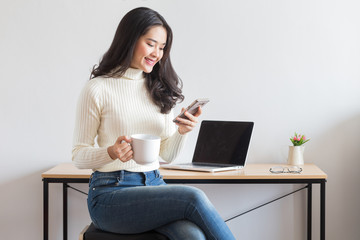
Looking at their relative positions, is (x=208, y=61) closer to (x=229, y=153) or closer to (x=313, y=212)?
(x=229, y=153)

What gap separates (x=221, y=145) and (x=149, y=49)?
32.5 inches

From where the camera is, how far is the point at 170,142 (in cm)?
167

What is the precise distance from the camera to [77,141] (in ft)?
4.98

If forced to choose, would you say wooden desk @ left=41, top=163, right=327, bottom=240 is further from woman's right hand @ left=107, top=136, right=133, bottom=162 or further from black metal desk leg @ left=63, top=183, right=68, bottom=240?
woman's right hand @ left=107, top=136, right=133, bottom=162

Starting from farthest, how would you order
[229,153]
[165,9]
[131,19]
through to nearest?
[165,9] → [229,153] → [131,19]

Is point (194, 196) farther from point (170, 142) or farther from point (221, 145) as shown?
point (221, 145)

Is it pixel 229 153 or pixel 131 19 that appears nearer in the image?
pixel 131 19

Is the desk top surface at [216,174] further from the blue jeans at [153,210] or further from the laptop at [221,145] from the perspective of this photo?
the blue jeans at [153,210]

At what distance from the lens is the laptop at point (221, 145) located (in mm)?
2193

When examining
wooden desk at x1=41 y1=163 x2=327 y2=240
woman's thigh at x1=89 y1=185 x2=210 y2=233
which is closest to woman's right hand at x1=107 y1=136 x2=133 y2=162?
woman's thigh at x1=89 y1=185 x2=210 y2=233

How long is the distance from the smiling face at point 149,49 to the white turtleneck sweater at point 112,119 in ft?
0.19
